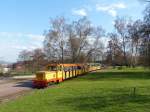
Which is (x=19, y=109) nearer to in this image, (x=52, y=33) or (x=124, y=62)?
(x=52, y=33)

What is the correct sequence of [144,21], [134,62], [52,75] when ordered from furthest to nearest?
[134,62] < [144,21] < [52,75]

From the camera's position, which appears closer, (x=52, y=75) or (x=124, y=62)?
(x=52, y=75)

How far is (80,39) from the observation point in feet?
335

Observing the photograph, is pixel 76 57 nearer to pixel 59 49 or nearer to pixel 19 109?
pixel 59 49

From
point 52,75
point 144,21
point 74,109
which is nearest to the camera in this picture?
point 74,109

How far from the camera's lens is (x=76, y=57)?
10262cm

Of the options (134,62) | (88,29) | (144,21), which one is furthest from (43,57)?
(144,21)

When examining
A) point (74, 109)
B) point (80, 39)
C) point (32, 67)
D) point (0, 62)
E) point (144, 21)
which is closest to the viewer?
point (74, 109)

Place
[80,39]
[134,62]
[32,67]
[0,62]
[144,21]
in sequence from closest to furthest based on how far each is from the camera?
[144,21] → [0,62] → [32,67] → [80,39] → [134,62]

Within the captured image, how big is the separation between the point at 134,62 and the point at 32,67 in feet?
140

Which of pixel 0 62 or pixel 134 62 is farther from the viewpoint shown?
pixel 134 62

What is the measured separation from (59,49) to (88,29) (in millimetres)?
10411

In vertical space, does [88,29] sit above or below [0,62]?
above

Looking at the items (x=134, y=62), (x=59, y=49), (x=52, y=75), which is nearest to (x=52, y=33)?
(x=59, y=49)
